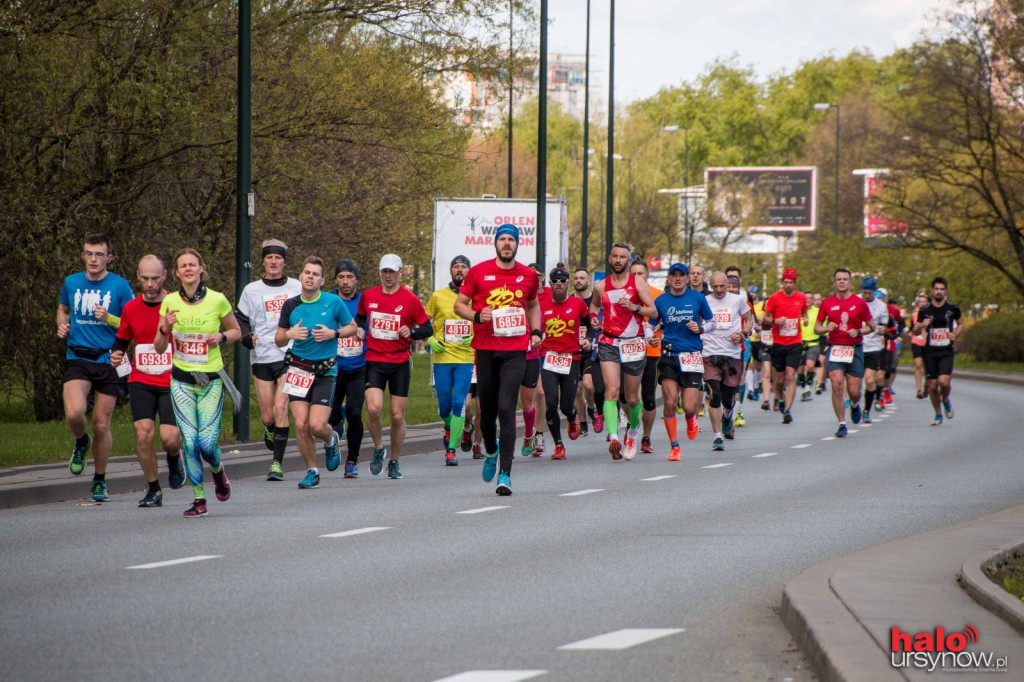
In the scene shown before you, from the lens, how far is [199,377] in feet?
37.3

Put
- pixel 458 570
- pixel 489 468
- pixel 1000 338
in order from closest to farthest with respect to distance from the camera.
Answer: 1. pixel 458 570
2. pixel 489 468
3. pixel 1000 338

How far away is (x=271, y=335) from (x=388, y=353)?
3.51 feet

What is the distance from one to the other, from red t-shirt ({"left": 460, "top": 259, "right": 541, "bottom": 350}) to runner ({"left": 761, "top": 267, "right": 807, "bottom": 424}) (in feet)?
38.8

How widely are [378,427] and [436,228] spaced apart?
13.0m

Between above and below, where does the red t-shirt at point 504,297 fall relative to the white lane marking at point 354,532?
above

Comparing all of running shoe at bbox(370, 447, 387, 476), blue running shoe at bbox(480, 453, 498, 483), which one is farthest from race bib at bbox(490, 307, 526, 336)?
running shoe at bbox(370, 447, 387, 476)

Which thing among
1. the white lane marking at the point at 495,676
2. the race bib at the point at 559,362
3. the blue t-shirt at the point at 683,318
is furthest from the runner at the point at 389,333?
the white lane marking at the point at 495,676

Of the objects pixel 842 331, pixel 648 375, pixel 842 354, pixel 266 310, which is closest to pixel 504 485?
pixel 266 310

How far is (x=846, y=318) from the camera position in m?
21.0

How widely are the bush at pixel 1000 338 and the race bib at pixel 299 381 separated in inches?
1654

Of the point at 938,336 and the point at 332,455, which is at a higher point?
the point at 938,336

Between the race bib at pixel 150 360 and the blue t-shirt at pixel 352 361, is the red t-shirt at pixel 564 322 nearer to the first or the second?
the blue t-shirt at pixel 352 361

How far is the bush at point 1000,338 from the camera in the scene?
52094 millimetres

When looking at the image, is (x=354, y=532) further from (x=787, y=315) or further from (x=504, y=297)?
(x=787, y=315)
